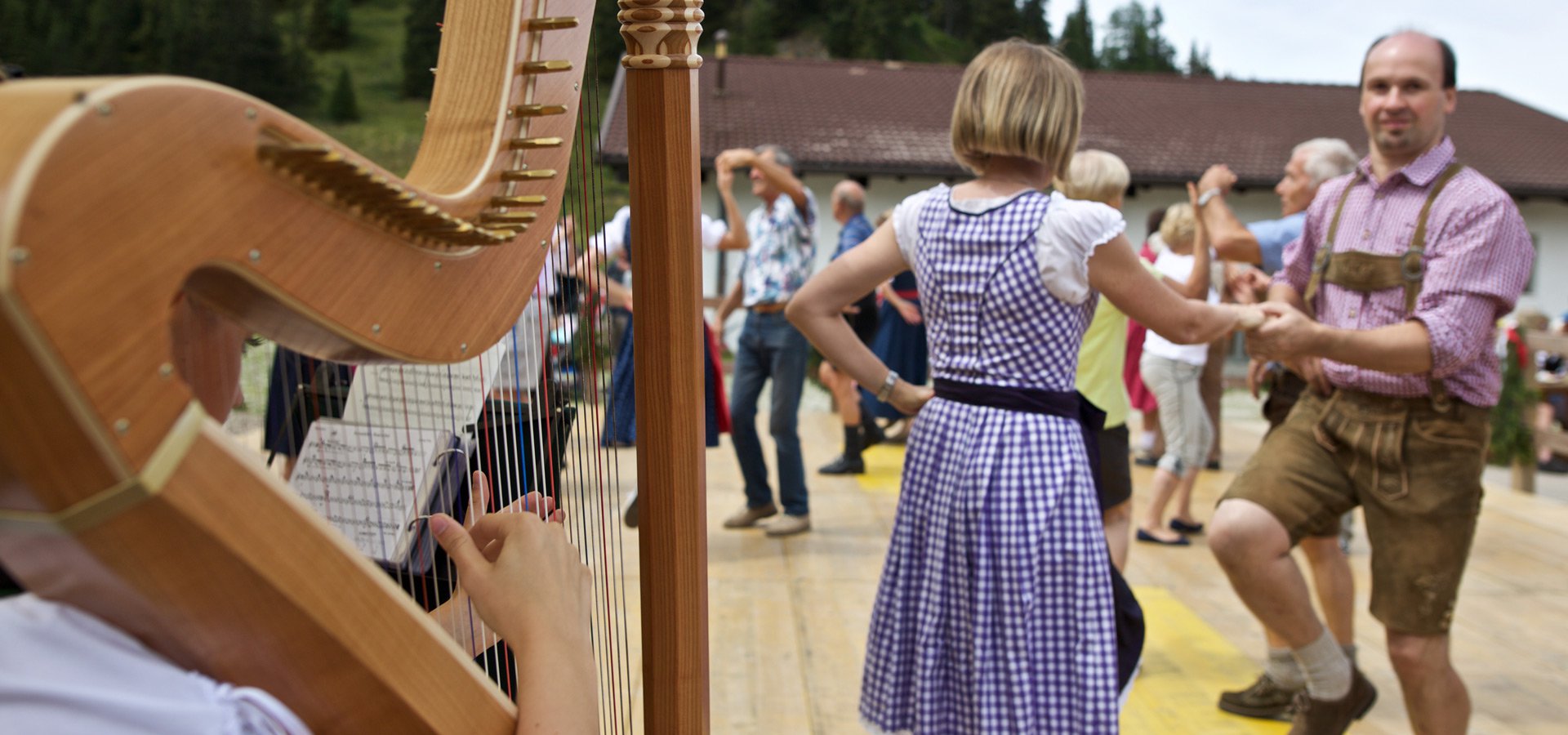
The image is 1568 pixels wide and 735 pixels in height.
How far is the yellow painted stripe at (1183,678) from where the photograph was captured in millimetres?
3500


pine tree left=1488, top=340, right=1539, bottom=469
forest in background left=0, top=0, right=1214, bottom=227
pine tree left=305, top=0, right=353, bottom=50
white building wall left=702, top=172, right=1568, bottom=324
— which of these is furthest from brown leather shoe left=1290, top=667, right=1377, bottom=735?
pine tree left=305, top=0, right=353, bottom=50

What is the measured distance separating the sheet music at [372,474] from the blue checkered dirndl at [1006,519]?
119cm

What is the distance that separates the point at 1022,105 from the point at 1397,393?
1181 mm

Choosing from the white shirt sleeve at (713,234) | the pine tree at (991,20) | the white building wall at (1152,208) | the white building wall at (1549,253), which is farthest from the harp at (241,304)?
the pine tree at (991,20)

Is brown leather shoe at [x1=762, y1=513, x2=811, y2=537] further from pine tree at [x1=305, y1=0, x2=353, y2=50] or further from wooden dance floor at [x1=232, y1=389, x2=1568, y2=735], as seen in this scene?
pine tree at [x1=305, y1=0, x2=353, y2=50]

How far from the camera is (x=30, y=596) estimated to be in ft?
2.51

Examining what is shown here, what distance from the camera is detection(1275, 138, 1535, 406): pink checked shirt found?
2604 millimetres

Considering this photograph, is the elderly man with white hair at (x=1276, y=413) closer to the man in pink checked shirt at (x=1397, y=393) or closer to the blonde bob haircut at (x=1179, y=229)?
the man in pink checked shirt at (x=1397, y=393)

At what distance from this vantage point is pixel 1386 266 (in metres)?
2.76

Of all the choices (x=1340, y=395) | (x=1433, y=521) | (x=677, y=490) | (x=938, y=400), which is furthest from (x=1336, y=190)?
(x=677, y=490)

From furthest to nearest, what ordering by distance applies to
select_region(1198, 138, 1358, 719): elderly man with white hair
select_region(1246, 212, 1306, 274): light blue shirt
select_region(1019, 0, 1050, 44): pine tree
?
1. select_region(1019, 0, 1050, 44): pine tree
2. select_region(1246, 212, 1306, 274): light blue shirt
3. select_region(1198, 138, 1358, 719): elderly man with white hair

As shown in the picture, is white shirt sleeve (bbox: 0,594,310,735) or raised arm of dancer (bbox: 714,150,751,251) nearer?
white shirt sleeve (bbox: 0,594,310,735)

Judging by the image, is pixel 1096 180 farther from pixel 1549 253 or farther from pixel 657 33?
pixel 1549 253

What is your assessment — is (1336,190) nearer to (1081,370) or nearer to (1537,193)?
(1081,370)
